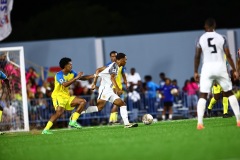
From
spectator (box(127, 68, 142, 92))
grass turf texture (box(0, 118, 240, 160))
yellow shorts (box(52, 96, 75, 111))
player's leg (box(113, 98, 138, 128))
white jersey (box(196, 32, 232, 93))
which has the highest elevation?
spectator (box(127, 68, 142, 92))

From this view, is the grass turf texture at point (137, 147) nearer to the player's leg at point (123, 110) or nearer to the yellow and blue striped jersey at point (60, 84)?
the player's leg at point (123, 110)

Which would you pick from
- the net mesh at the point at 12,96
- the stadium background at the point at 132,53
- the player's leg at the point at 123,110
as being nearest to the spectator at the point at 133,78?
the stadium background at the point at 132,53

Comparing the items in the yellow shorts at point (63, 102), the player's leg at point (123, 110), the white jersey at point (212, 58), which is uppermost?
the white jersey at point (212, 58)

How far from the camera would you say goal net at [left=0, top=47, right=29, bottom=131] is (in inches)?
1040

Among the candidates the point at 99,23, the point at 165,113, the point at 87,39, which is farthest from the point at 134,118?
the point at 99,23

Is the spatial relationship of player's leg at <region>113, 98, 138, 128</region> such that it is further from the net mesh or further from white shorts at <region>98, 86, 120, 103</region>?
the net mesh

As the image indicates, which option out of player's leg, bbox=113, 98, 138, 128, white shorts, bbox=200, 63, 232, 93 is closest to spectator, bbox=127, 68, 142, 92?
player's leg, bbox=113, 98, 138, 128

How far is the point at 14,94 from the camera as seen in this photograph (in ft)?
89.2

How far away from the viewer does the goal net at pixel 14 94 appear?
26.4 m

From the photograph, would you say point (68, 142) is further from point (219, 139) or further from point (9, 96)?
point (9, 96)

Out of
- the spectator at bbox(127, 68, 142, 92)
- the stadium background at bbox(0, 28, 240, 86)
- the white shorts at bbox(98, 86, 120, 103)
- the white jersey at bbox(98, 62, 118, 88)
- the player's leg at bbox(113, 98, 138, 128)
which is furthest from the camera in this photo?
the stadium background at bbox(0, 28, 240, 86)

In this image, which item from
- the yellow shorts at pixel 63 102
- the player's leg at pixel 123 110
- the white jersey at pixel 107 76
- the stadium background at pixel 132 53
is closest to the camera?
the player's leg at pixel 123 110

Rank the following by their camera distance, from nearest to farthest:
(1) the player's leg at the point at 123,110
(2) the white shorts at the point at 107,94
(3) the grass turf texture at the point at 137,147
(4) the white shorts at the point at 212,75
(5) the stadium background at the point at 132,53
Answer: (3) the grass turf texture at the point at 137,147, (4) the white shorts at the point at 212,75, (1) the player's leg at the point at 123,110, (2) the white shorts at the point at 107,94, (5) the stadium background at the point at 132,53

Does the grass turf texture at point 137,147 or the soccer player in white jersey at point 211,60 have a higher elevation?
the soccer player in white jersey at point 211,60
